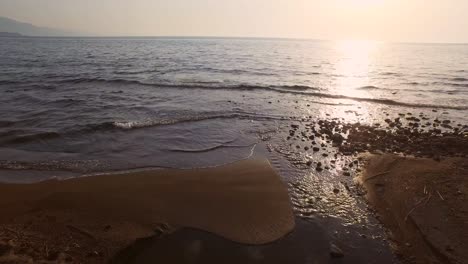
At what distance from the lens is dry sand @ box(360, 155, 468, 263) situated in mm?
6503

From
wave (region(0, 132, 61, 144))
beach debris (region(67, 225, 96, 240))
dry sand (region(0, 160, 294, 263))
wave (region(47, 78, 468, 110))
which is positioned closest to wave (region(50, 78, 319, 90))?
wave (region(47, 78, 468, 110))

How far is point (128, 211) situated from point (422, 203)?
277 inches

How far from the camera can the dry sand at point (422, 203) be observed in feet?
21.3

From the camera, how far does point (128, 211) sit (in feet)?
24.8

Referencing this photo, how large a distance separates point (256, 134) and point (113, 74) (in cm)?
2308

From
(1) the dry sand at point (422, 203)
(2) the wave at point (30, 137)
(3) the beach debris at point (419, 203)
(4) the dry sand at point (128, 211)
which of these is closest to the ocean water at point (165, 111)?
(2) the wave at point (30, 137)

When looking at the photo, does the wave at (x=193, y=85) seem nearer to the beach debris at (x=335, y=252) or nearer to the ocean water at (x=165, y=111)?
the ocean water at (x=165, y=111)

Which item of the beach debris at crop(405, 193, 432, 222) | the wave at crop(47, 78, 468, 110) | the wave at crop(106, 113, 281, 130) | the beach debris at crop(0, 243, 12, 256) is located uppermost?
the wave at crop(47, 78, 468, 110)

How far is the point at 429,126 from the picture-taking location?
51.1 feet

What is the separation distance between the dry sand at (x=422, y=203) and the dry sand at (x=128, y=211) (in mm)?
2396

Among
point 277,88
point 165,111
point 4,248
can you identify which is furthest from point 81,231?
point 277,88

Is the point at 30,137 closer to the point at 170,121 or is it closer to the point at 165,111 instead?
the point at 170,121

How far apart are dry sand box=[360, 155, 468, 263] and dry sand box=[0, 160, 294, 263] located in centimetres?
240

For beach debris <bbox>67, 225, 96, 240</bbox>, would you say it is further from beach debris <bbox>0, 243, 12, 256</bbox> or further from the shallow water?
the shallow water
